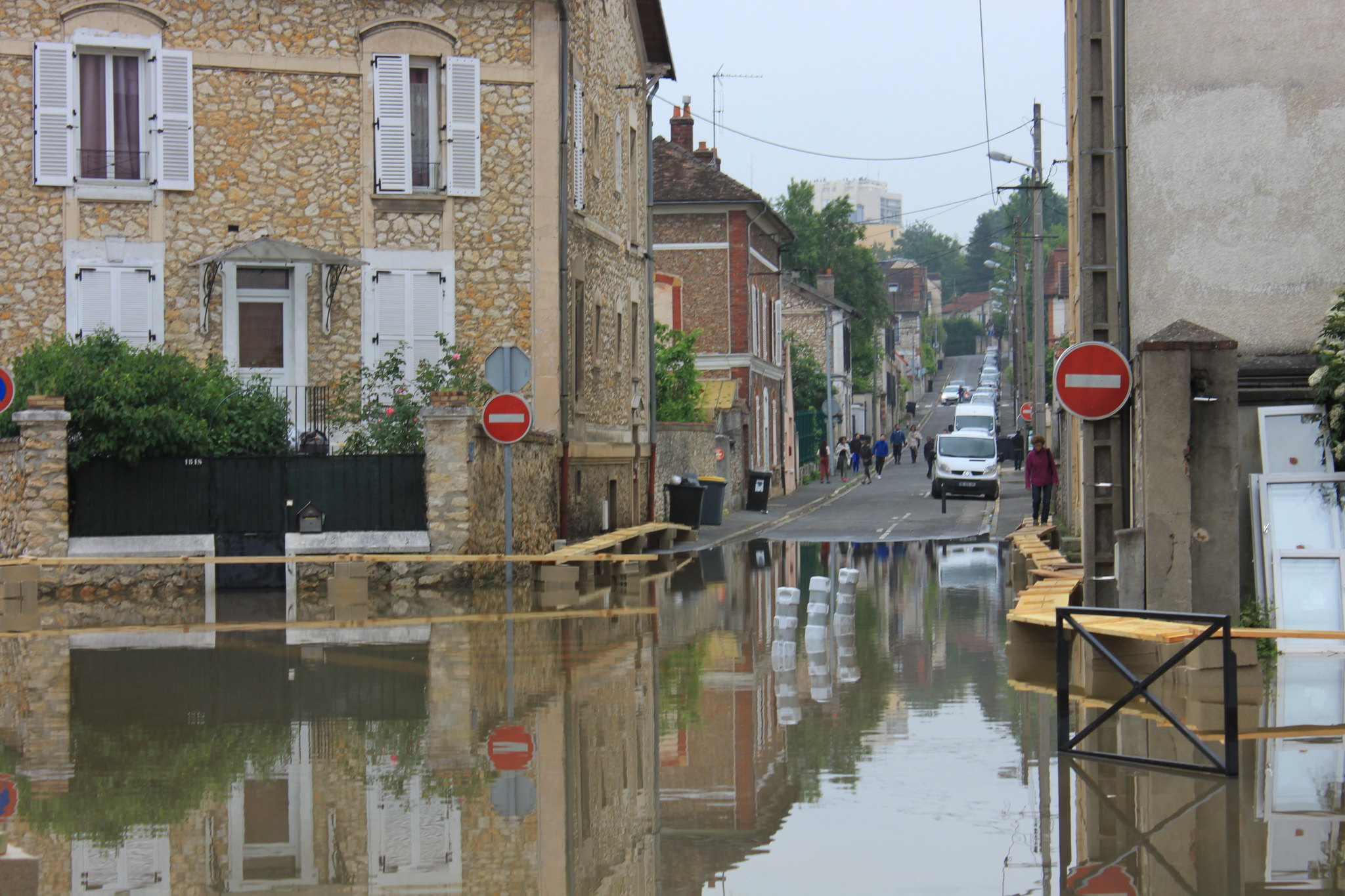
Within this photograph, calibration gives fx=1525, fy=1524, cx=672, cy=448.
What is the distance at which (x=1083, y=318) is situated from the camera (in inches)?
579

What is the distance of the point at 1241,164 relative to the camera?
13.9 meters

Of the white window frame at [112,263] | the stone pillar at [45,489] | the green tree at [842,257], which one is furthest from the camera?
the green tree at [842,257]

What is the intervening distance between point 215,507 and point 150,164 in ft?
20.3

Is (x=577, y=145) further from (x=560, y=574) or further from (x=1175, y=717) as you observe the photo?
(x=1175, y=717)

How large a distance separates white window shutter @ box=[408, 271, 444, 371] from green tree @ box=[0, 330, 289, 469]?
337 centimetres

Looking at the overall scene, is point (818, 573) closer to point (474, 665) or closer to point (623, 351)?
point (623, 351)

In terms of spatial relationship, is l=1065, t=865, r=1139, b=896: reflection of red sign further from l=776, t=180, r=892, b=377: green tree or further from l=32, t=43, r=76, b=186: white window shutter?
l=776, t=180, r=892, b=377: green tree

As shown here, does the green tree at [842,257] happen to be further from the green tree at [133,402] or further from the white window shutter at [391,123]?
the green tree at [133,402]

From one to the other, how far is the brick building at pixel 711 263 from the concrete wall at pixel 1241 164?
30.4 m

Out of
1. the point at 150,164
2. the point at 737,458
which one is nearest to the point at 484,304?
the point at 150,164

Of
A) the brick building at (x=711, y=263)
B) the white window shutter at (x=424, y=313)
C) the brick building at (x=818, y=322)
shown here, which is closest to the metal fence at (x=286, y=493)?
the white window shutter at (x=424, y=313)

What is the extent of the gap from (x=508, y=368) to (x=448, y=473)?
1614 mm

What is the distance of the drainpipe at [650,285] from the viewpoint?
31.1m

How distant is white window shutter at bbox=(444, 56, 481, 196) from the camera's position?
2362cm
